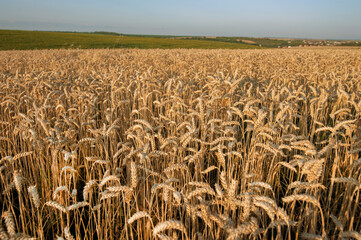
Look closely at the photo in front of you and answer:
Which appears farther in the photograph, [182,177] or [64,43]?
[64,43]

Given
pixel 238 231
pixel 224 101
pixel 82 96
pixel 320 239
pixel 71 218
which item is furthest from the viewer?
pixel 224 101

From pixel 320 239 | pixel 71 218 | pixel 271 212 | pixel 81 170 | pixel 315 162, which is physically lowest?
pixel 71 218

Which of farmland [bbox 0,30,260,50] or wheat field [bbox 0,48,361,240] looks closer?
wheat field [bbox 0,48,361,240]

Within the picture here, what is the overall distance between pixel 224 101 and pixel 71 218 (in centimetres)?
279

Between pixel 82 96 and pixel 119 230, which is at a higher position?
pixel 82 96

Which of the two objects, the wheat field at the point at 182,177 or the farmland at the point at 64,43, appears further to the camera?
the farmland at the point at 64,43

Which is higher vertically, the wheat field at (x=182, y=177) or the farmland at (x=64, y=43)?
the farmland at (x=64, y=43)

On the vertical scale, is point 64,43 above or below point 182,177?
above

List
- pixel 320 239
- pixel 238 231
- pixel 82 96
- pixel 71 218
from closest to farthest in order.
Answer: pixel 238 231, pixel 320 239, pixel 71 218, pixel 82 96

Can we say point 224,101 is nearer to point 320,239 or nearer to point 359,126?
point 359,126

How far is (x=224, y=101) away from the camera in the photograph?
4.03m

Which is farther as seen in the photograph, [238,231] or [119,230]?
[119,230]

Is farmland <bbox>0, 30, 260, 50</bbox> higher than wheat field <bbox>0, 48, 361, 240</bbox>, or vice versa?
farmland <bbox>0, 30, 260, 50</bbox>

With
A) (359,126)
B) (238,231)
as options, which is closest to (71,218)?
(238,231)
